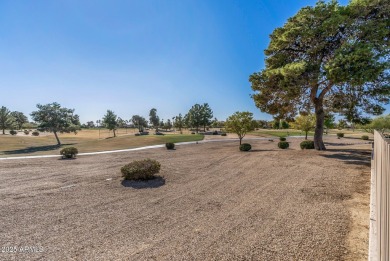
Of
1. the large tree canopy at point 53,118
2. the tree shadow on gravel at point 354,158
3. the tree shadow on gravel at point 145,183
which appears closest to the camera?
the tree shadow on gravel at point 145,183

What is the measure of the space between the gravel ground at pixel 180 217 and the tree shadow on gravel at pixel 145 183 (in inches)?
1.9

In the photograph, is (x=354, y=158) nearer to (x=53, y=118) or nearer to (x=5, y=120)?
(x=53, y=118)

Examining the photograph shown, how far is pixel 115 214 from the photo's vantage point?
6.81 meters

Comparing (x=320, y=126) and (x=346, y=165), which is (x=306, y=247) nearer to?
(x=346, y=165)

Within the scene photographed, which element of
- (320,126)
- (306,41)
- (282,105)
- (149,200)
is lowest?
(149,200)

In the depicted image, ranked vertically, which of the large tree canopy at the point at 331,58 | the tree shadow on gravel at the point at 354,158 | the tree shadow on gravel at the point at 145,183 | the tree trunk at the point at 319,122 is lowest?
the tree shadow on gravel at the point at 145,183

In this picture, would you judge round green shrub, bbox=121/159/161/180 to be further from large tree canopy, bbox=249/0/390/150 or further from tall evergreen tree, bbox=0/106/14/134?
tall evergreen tree, bbox=0/106/14/134

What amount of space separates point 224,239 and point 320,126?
765 inches

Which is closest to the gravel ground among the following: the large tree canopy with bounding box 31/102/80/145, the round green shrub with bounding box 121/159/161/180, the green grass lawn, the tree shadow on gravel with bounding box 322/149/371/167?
the round green shrub with bounding box 121/159/161/180

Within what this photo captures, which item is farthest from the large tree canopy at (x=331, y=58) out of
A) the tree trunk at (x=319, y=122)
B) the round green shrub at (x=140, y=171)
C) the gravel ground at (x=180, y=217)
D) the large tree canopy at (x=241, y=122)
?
the round green shrub at (x=140, y=171)

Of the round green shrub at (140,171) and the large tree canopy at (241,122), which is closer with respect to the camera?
the round green shrub at (140,171)

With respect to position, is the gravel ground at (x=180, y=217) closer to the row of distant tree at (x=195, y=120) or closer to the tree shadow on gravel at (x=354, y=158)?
the tree shadow on gravel at (x=354, y=158)

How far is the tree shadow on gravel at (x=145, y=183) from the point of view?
1014cm

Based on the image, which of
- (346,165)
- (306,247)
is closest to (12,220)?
(306,247)
